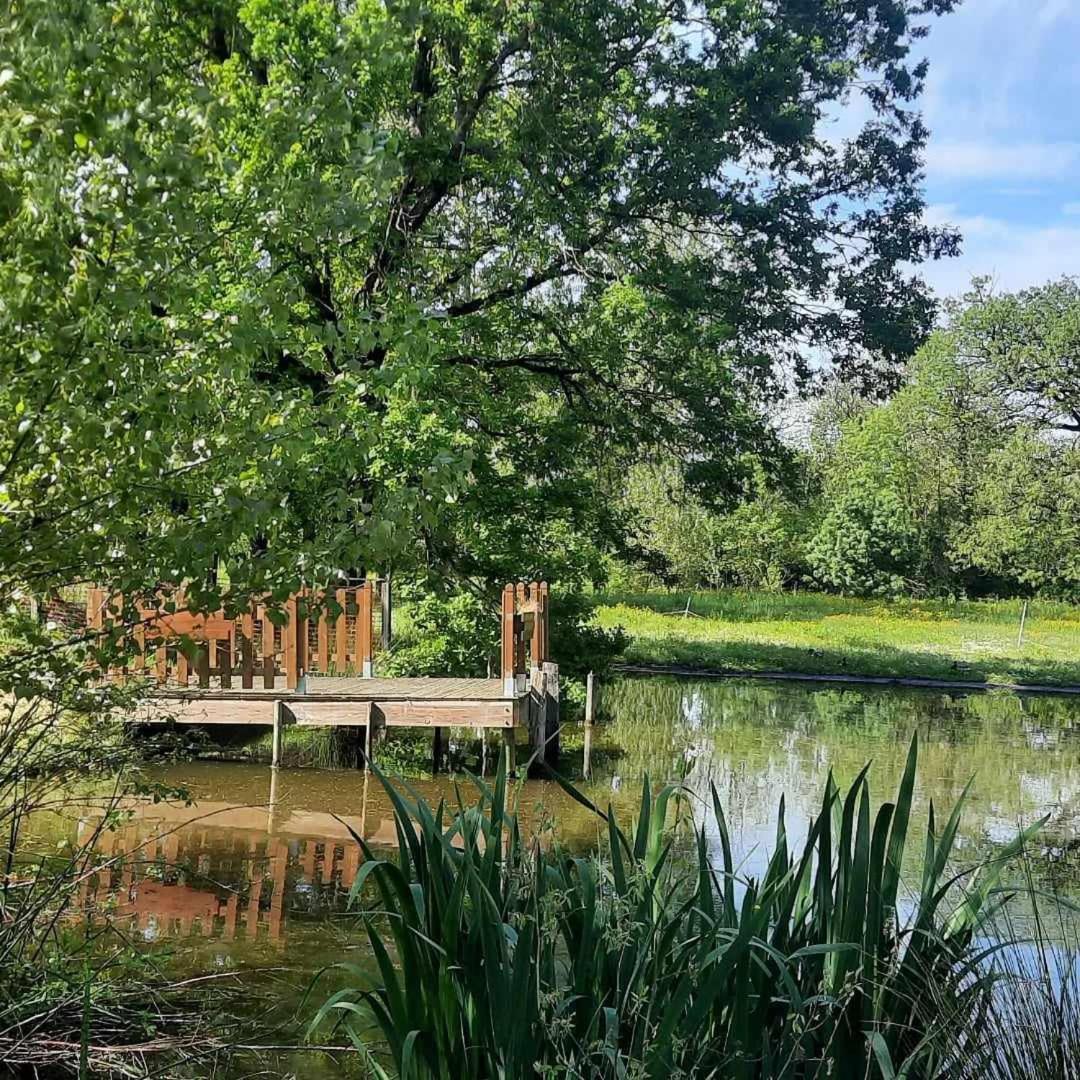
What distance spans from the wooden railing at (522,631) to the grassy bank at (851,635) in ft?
26.6

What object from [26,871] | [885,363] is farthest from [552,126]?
[26,871]

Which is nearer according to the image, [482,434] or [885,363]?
[482,434]

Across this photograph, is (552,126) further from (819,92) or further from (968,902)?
(968,902)

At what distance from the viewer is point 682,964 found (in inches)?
107

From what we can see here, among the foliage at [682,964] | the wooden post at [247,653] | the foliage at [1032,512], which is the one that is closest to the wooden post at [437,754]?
the wooden post at [247,653]

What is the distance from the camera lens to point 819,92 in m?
13.3

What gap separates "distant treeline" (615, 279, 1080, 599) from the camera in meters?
29.6

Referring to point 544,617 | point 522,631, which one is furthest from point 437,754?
point 544,617

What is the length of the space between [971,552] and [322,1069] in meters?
28.5

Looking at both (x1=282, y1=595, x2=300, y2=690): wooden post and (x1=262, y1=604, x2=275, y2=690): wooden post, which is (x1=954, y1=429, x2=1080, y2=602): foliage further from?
(x1=262, y1=604, x2=275, y2=690): wooden post

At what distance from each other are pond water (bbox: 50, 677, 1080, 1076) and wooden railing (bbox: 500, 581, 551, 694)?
40.7 inches

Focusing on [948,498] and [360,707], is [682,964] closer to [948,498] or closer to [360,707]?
[360,707]

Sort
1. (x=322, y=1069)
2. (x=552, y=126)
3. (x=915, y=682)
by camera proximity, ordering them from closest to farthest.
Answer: (x=322, y=1069) → (x=552, y=126) → (x=915, y=682)

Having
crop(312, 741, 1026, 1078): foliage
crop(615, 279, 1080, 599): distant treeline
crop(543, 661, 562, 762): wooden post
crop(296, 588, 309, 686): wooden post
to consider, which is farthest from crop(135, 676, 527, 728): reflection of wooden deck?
crop(615, 279, 1080, 599): distant treeline
